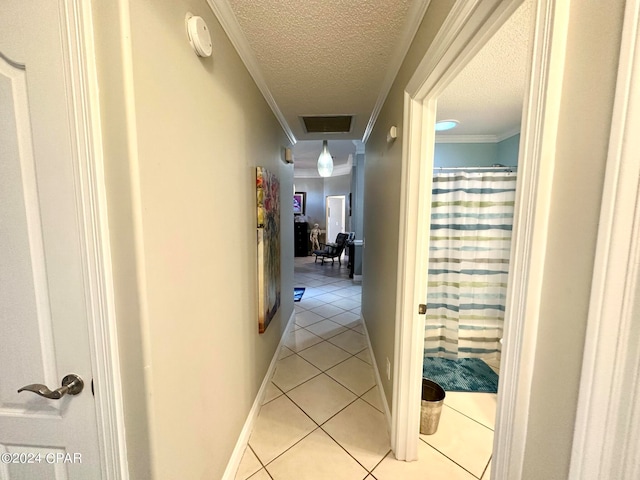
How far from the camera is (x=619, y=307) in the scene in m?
0.38

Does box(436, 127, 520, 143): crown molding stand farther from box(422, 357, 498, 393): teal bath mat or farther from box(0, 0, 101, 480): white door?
box(0, 0, 101, 480): white door

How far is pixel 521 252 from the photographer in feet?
1.84

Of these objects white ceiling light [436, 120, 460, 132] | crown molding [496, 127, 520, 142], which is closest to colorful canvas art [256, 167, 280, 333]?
white ceiling light [436, 120, 460, 132]

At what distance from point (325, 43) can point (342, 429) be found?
235 centimetres

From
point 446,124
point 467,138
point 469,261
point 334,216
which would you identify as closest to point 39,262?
point 469,261

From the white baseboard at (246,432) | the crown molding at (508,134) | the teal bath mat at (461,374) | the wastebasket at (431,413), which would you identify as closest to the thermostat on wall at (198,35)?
the white baseboard at (246,432)

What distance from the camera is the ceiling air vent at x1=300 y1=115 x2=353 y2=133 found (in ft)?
8.39

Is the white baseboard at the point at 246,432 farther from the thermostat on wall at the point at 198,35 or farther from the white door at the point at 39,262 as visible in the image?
the thermostat on wall at the point at 198,35

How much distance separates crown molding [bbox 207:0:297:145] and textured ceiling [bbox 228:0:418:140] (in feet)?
0.07

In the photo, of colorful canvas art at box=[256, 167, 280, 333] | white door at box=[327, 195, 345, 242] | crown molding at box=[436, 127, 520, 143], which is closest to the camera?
colorful canvas art at box=[256, 167, 280, 333]

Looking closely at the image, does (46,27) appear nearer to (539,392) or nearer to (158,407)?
(158,407)

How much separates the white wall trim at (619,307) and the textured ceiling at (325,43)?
1.08 m

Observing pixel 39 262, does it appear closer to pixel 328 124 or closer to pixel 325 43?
pixel 325 43

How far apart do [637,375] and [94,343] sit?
1.15 metres
